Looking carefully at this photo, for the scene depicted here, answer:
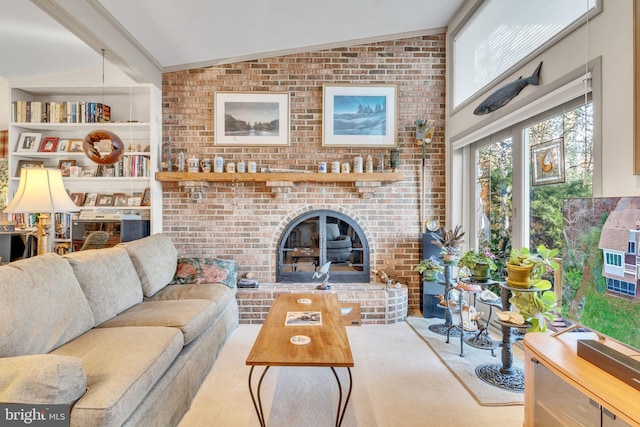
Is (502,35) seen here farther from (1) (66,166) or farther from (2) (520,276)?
(1) (66,166)

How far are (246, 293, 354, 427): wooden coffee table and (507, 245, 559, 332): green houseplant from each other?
1.16 metres

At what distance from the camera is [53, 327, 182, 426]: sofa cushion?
1.27m

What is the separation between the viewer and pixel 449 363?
2506 millimetres

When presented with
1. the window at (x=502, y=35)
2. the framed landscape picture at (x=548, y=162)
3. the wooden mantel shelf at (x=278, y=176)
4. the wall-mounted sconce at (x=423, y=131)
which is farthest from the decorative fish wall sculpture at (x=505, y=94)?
the wooden mantel shelf at (x=278, y=176)

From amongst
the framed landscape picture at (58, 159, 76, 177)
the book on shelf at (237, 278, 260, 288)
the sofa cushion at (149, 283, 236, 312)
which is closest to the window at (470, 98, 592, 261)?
the book on shelf at (237, 278, 260, 288)

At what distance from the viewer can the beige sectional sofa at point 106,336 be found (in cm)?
124

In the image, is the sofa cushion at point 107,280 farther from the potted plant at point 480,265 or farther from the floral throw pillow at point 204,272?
the potted plant at point 480,265

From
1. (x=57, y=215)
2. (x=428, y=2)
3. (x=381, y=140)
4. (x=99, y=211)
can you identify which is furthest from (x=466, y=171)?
(x=57, y=215)

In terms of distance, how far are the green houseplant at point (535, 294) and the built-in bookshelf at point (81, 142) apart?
3.51 m

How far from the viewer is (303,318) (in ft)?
7.20

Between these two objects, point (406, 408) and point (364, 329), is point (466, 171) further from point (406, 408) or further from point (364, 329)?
point (406, 408)

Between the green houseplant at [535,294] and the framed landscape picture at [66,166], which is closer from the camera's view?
the green houseplant at [535,294]

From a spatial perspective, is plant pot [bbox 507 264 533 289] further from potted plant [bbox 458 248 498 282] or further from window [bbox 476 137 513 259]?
window [bbox 476 137 513 259]

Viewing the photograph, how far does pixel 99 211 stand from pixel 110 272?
1767mm
